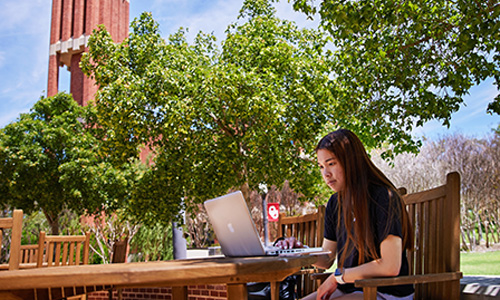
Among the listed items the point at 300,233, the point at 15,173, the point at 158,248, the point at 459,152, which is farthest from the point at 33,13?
the point at 300,233

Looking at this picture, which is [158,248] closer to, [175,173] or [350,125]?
[175,173]

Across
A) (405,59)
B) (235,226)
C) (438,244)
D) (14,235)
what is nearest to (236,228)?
(235,226)

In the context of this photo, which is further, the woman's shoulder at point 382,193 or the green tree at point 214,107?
the green tree at point 214,107

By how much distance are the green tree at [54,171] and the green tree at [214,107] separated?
660 cm

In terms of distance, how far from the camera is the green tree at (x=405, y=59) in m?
5.61

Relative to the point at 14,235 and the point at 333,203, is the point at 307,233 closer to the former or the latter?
the point at 333,203

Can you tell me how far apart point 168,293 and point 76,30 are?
30.1 m

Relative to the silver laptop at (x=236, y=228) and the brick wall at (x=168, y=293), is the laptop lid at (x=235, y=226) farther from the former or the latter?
the brick wall at (x=168, y=293)

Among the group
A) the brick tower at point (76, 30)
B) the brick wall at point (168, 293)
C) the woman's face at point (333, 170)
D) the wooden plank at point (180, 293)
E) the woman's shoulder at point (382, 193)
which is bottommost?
the brick wall at point (168, 293)

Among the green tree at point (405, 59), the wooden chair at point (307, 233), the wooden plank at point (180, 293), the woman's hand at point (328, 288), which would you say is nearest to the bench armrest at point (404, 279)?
the woman's hand at point (328, 288)

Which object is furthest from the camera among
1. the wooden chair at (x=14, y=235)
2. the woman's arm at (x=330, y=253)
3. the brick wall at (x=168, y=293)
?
the brick wall at (x=168, y=293)

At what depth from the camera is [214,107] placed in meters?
10.6

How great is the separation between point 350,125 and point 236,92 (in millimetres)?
2646

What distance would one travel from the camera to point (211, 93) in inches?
407
